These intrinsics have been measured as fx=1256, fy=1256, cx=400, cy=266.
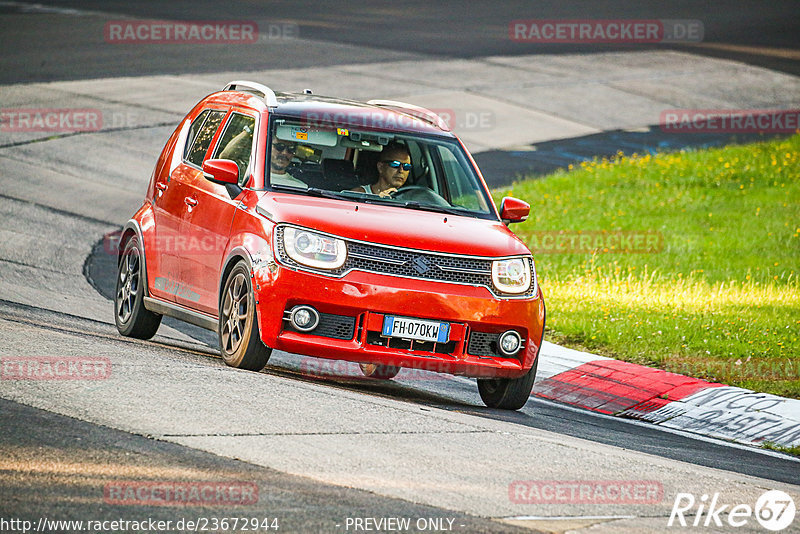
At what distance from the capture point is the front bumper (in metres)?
8.07

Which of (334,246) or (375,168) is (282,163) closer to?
(375,168)

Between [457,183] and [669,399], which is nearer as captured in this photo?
[457,183]

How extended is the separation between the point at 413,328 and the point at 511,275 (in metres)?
0.84

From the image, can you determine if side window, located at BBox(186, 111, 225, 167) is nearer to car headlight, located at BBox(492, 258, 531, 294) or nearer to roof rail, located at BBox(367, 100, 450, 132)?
roof rail, located at BBox(367, 100, 450, 132)

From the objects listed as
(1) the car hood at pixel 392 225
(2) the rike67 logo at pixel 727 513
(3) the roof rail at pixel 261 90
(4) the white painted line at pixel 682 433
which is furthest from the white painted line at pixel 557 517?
(3) the roof rail at pixel 261 90

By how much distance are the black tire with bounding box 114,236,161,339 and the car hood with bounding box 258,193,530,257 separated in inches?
75.6

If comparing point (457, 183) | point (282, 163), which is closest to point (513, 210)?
point (457, 183)

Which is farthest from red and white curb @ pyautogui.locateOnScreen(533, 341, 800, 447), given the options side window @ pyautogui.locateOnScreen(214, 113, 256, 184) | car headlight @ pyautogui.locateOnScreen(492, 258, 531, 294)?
side window @ pyautogui.locateOnScreen(214, 113, 256, 184)

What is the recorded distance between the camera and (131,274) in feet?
33.6

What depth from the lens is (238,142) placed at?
9.42 meters

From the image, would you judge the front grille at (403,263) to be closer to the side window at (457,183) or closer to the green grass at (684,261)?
the side window at (457,183)

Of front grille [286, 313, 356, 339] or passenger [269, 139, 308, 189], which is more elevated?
passenger [269, 139, 308, 189]

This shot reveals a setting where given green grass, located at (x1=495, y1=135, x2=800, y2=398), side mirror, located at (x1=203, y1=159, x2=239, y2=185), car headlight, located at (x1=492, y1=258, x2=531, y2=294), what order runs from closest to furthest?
1. car headlight, located at (x1=492, y1=258, x2=531, y2=294)
2. side mirror, located at (x1=203, y1=159, x2=239, y2=185)
3. green grass, located at (x1=495, y1=135, x2=800, y2=398)

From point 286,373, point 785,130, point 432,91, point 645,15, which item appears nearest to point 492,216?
point 286,373
